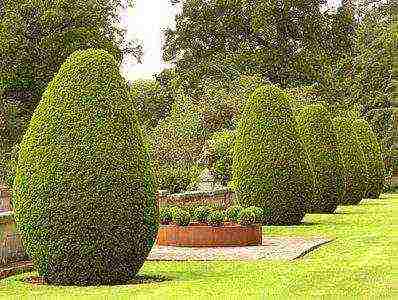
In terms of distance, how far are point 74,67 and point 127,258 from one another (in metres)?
2.82

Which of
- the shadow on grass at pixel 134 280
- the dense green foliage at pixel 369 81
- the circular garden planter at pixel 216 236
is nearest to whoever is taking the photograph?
the shadow on grass at pixel 134 280

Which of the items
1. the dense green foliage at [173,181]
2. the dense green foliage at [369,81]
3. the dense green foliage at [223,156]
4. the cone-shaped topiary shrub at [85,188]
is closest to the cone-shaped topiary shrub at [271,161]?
the dense green foliage at [173,181]

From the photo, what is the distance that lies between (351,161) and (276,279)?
859 inches

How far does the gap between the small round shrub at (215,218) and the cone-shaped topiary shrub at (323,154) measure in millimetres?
9556

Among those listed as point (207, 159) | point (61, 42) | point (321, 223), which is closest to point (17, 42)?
point (61, 42)

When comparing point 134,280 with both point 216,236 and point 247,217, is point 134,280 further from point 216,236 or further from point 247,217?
point 247,217

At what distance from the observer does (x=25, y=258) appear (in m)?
14.5

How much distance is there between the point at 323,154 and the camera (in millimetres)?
28359

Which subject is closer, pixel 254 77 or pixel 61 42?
pixel 61 42

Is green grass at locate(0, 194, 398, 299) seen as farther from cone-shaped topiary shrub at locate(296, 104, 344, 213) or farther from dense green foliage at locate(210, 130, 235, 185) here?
dense green foliage at locate(210, 130, 235, 185)

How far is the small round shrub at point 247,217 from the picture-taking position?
18.2 metres

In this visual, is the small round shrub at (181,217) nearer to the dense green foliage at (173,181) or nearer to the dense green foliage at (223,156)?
the dense green foliage at (173,181)

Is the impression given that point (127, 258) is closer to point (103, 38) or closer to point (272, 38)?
point (103, 38)

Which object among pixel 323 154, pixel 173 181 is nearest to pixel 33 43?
pixel 173 181
